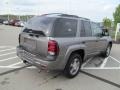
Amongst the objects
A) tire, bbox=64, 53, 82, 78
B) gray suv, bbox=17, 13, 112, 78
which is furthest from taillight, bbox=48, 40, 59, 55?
tire, bbox=64, 53, 82, 78

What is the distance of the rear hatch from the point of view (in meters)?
4.45

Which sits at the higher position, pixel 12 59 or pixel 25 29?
pixel 25 29

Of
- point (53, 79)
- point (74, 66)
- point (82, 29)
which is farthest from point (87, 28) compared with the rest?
point (53, 79)

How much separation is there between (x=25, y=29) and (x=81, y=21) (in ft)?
6.17

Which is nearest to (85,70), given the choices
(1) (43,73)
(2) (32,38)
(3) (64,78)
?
(3) (64,78)

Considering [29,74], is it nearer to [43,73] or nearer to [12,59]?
[43,73]

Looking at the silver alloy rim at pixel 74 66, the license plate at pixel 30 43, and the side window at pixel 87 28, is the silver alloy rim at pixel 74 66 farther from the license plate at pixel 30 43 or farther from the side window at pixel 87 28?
the license plate at pixel 30 43

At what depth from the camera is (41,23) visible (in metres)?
4.84

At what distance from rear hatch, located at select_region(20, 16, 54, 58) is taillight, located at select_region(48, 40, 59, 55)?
0.09 m

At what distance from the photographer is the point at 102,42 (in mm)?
7191

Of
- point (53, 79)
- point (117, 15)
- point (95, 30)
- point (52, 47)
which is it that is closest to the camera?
point (52, 47)

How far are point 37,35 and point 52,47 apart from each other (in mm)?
611

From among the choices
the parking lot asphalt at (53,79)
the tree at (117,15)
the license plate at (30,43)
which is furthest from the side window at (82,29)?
the tree at (117,15)

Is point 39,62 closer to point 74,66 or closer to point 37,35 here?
point 37,35
